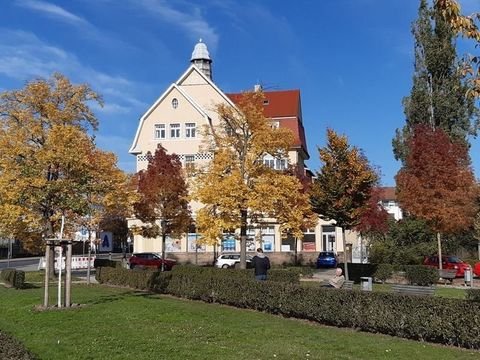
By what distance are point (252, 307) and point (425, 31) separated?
109 feet

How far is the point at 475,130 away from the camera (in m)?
40.4

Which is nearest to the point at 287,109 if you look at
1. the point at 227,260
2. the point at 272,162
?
the point at 227,260

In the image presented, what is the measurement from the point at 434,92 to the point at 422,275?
18434 millimetres

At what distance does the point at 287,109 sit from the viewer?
179 feet

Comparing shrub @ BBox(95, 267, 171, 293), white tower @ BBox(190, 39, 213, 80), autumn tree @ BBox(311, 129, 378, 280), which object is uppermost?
white tower @ BBox(190, 39, 213, 80)

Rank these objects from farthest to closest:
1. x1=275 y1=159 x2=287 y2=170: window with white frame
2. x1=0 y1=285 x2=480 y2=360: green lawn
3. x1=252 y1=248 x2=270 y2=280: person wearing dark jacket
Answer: x1=275 y1=159 x2=287 y2=170: window with white frame < x1=252 y1=248 x2=270 y2=280: person wearing dark jacket < x1=0 y1=285 x2=480 y2=360: green lawn

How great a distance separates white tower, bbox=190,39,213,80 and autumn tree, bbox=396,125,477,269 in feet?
116

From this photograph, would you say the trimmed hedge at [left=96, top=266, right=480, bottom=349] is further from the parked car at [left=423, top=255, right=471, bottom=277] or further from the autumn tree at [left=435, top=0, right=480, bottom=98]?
the parked car at [left=423, top=255, right=471, bottom=277]

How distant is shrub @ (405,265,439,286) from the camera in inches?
1064

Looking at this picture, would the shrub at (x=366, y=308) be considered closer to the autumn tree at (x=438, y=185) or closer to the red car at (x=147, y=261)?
the autumn tree at (x=438, y=185)

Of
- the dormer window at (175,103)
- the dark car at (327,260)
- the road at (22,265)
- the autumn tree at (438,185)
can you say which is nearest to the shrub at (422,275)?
the autumn tree at (438,185)

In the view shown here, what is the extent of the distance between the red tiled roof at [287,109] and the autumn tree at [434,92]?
12.3 m

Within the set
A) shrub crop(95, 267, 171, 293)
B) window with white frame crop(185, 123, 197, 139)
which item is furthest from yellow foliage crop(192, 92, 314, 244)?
window with white frame crop(185, 123, 197, 139)

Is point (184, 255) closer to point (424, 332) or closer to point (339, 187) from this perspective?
point (339, 187)
